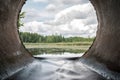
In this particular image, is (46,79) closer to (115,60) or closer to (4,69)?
(4,69)

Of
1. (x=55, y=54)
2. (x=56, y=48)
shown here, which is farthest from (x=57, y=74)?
Answer: (x=56, y=48)

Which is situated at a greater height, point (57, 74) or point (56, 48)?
point (57, 74)

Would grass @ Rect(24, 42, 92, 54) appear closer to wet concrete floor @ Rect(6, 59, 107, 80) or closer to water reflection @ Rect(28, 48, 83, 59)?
water reflection @ Rect(28, 48, 83, 59)

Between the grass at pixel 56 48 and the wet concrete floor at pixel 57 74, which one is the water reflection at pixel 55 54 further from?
the wet concrete floor at pixel 57 74

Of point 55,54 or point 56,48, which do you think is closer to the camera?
point 55,54

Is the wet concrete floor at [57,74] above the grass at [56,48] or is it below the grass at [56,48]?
above

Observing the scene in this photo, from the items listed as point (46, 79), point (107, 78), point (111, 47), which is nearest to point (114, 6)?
point (111, 47)

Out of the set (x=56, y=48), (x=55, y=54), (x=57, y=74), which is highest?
(x=57, y=74)

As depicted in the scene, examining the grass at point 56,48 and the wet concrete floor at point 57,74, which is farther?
the grass at point 56,48

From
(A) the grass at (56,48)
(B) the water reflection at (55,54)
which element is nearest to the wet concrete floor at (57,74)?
(B) the water reflection at (55,54)

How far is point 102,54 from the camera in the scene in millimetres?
7590

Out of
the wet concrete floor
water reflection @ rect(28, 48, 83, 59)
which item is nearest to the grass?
water reflection @ rect(28, 48, 83, 59)

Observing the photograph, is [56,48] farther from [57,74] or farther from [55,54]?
[57,74]

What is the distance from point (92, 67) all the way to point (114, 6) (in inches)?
109
